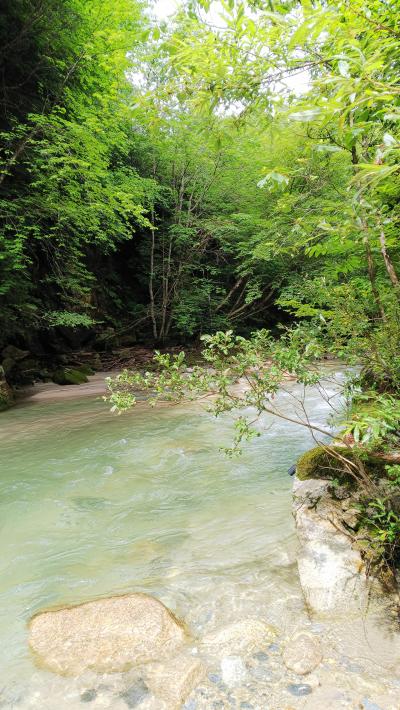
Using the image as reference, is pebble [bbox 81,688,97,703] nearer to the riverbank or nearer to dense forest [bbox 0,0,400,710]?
dense forest [bbox 0,0,400,710]

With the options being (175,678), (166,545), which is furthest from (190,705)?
(166,545)

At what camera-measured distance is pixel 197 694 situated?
2057 millimetres

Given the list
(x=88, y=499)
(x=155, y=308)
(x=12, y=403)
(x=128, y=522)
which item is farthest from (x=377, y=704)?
(x=155, y=308)

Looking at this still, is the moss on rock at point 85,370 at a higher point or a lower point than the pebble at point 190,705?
higher

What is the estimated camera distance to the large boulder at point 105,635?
230 centimetres

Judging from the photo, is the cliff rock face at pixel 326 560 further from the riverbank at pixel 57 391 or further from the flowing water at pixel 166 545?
the riverbank at pixel 57 391

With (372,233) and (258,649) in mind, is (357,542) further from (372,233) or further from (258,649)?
(372,233)

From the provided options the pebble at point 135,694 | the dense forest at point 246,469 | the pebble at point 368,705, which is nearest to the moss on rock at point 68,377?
the dense forest at point 246,469

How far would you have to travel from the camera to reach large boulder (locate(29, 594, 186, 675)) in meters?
2.30

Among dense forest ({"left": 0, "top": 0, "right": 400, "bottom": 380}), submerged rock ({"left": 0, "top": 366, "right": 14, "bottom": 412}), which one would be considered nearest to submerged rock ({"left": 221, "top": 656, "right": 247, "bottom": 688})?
dense forest ({"left": 0, "top": 0, "right": 400, "bottom": 380})

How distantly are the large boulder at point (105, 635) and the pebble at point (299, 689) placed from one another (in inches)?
27.1

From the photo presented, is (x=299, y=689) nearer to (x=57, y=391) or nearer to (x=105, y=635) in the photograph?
(x=105, y=635)

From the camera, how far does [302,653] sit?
223 centimetres

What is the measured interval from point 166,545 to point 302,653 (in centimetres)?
158
